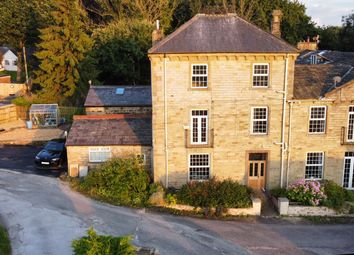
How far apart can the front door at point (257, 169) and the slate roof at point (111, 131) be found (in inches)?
265

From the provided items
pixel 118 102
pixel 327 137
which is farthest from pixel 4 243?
pixel 327 137

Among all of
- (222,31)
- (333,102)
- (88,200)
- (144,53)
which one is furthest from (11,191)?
(144,53)

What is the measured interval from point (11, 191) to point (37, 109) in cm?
1796

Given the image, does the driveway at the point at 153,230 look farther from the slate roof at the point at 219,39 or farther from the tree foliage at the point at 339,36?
the tree foliage at the point at 339,36

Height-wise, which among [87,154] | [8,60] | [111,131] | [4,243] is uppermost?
[8,60]

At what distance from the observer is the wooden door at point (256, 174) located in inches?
979

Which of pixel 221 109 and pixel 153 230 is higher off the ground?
pixel 221 109

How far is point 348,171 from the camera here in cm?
2530

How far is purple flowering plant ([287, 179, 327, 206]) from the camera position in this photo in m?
22.7

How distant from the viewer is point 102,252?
41.6 feet

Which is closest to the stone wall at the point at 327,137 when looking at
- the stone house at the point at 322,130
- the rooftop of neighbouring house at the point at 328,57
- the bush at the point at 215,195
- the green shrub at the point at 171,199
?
the stone house at the point at 322,130

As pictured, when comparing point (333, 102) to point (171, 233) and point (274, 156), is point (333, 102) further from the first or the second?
point (171, 233)

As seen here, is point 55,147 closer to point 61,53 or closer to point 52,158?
point 52,158

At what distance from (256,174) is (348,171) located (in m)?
5.95
